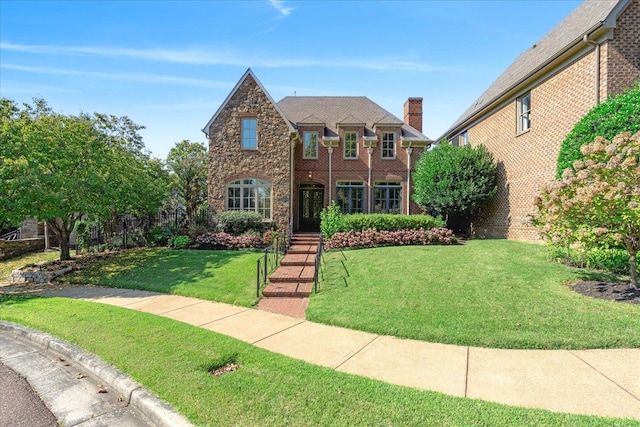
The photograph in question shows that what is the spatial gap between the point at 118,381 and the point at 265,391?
1784 millimetres

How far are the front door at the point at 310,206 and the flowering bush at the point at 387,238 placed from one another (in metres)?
5.29

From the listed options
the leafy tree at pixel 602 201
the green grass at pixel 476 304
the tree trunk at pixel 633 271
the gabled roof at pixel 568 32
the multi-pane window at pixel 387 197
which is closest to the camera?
the green grass at pixel 476 304

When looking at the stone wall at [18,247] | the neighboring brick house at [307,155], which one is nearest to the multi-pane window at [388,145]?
the neighboring brick house at [307,155]

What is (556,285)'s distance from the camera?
6801mm

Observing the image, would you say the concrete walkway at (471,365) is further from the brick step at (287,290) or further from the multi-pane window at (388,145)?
the multi-pane window at (388,145)

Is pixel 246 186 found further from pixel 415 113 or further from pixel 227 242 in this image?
pixel 415 113

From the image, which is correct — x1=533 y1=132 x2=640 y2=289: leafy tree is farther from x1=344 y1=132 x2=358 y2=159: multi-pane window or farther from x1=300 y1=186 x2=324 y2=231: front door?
x1=300 y1=186 x2=324 y2=231: front door

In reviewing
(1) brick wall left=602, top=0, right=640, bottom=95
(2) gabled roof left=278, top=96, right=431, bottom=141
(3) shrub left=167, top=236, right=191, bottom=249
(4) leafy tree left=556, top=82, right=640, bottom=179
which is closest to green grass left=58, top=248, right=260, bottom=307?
(3) shrub left=167, top=236, right=191, bottom=249

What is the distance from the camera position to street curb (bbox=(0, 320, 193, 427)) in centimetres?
309

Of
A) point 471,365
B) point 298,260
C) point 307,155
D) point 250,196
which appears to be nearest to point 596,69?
point 471,365

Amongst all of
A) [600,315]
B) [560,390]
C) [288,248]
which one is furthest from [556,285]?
[288,248]

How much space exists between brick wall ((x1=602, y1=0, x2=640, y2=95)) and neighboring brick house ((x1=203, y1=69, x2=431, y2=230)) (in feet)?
29.6

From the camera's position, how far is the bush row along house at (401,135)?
9688 millimetres

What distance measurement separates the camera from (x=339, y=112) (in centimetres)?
2005
